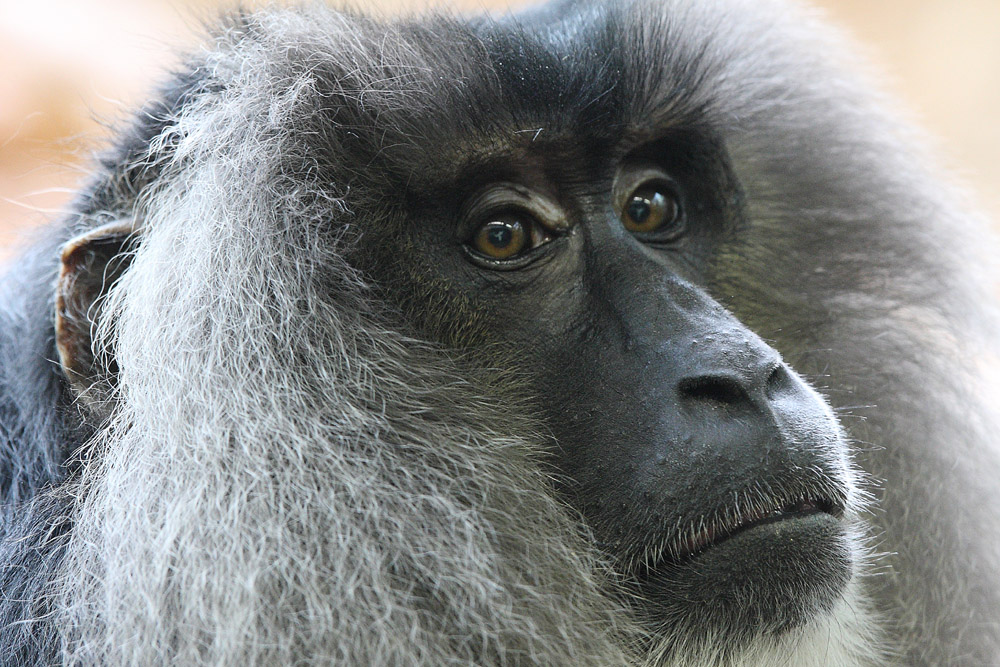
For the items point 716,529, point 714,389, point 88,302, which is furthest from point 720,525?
point 88,302

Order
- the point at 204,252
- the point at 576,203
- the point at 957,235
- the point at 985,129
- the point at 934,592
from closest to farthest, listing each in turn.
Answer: the point at 204,252 < the point at 576,203 < the point at 934,592 < the point at 957,235 < the point at 985,129

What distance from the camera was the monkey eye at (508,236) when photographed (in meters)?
1.72

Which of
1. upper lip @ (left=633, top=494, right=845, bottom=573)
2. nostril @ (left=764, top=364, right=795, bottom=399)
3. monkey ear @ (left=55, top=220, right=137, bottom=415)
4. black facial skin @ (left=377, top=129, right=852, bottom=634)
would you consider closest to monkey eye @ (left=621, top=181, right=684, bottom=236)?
black facial skin @ (left=377, top=129, right=852, bottom=634)

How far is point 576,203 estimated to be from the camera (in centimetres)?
182

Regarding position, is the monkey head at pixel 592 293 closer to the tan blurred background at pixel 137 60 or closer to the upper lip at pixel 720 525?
the upper lip at pixel 720 525

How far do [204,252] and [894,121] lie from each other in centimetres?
172

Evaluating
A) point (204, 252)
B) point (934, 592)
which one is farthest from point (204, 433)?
point (934, 592)

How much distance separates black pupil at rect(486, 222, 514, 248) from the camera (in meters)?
1.72

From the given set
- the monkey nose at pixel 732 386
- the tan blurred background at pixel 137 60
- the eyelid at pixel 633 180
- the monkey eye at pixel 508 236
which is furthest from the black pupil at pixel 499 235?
the tan blurred background at pixel 137 60

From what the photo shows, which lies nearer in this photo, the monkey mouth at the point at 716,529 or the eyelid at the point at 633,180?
the monkey mouth at the point at 716,529

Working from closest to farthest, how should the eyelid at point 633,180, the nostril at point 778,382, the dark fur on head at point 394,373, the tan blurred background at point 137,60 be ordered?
the dark fur on head at point 394,373, the nostril at point 778,382, the eyelid at point 633,180, the tan blurred background at point 137,60

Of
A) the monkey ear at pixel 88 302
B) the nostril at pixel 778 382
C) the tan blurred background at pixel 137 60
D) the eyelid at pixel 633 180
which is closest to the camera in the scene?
the nostril at pixel 778 382

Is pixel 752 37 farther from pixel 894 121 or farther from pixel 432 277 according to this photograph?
pixel 432 277

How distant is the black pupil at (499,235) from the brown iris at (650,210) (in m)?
0.29
